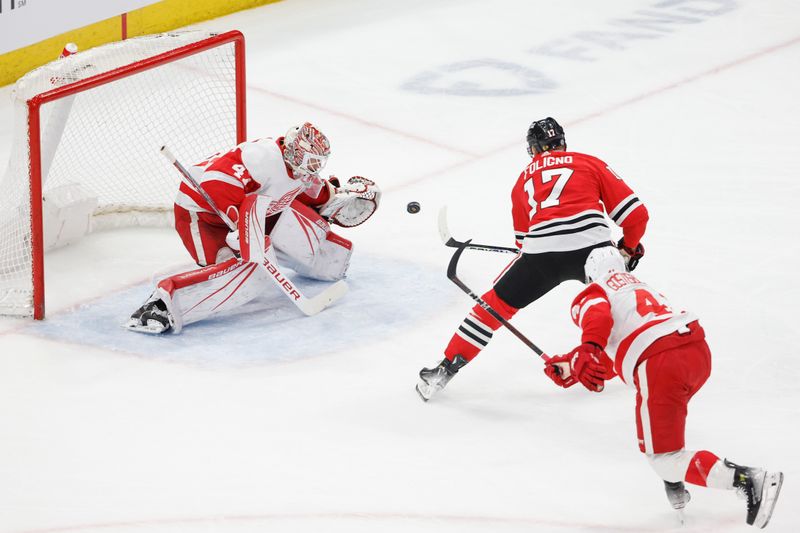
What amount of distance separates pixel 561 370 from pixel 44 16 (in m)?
2.85

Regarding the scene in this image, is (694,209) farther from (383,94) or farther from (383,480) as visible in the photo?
(383,480)

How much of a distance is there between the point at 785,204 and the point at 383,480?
8.50 ft

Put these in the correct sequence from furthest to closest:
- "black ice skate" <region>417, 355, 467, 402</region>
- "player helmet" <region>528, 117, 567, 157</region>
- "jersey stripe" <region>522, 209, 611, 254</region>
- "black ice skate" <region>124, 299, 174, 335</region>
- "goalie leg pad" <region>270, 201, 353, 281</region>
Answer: "goalie leg pad" <region>270, 201, 353, 281</region> < "black ice skate" <region>124, 299, 174, 335</region> < "player helmet" <region>528, 117, 567, 157</region> < "black ice skate" <region>417, 355, 467, 402</region> < "jersey stripe" <region>522, 209, 611, 254</region>

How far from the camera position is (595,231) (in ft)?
12.9

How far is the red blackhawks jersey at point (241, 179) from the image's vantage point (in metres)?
4.47

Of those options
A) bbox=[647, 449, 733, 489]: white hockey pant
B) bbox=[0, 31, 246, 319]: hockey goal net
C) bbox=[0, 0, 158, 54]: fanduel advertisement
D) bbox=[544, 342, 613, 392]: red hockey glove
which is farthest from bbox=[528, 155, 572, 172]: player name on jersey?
bbox=[0, 0, 158, 54]: fanduel advertisement

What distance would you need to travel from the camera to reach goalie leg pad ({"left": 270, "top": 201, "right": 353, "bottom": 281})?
4719mm

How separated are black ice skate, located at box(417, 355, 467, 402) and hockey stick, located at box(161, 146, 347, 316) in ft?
2.28

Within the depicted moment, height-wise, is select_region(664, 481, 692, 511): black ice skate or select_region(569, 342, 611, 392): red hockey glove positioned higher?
select_region(569, 342, 611, 392): red hockey glove

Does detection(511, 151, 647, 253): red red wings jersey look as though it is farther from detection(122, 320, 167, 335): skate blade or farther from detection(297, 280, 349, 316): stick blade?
detection(122, 320, 167, 335): skate blade

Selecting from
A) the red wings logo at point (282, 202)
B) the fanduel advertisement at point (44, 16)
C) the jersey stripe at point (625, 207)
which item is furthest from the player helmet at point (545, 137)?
the fanduel advertisement at point (44, 16)

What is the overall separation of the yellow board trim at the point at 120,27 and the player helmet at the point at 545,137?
3.32 metres

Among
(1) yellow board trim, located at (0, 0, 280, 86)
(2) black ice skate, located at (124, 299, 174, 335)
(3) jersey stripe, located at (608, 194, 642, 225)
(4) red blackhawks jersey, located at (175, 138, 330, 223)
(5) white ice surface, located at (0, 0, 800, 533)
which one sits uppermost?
(3) jersey stripe, located at (608, 194, 642, 225)

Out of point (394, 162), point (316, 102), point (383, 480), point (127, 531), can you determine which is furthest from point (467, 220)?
point (127, 531)
